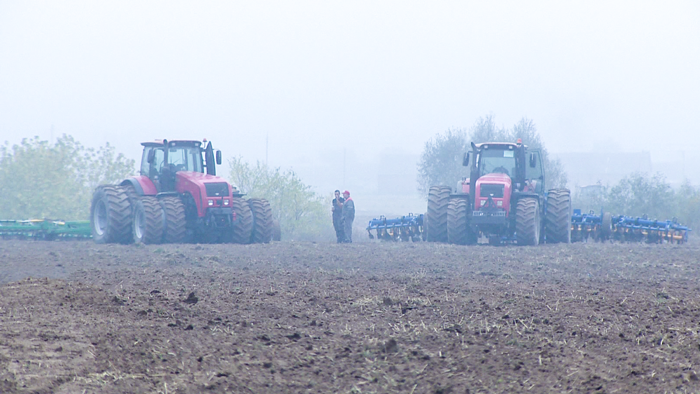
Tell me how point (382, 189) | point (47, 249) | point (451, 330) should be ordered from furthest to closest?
point (382, 189) < point (47, 249) < point (451, 330)

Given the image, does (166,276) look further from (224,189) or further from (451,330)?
(224,189)

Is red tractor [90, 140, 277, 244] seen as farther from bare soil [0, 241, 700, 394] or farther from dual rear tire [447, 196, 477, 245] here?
bare soil [0, 241, 700, 394]

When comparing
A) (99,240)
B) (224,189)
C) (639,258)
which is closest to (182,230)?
(224,189)

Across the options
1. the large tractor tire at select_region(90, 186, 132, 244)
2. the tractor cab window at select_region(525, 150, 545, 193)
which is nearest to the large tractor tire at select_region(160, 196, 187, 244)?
the large tractor tire at select_region(90, 186, 132, 244)

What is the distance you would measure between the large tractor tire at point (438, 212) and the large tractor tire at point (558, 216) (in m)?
2.91

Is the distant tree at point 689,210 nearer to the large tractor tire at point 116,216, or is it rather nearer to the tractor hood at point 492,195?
the tractor hood at point 492,195

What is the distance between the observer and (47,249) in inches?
715

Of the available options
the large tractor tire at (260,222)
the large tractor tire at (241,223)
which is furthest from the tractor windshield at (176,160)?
the large tractor tire at (260,222)

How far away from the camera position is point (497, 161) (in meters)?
21.2

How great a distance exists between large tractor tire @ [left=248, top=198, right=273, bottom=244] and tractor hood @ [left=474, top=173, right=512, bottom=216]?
241 inches

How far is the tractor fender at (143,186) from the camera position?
20.1 m

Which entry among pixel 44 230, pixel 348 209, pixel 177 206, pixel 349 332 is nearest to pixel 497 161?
pixel 348 209

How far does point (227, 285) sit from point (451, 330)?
4.50 m

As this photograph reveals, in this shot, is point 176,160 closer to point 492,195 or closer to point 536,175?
point 492,195
